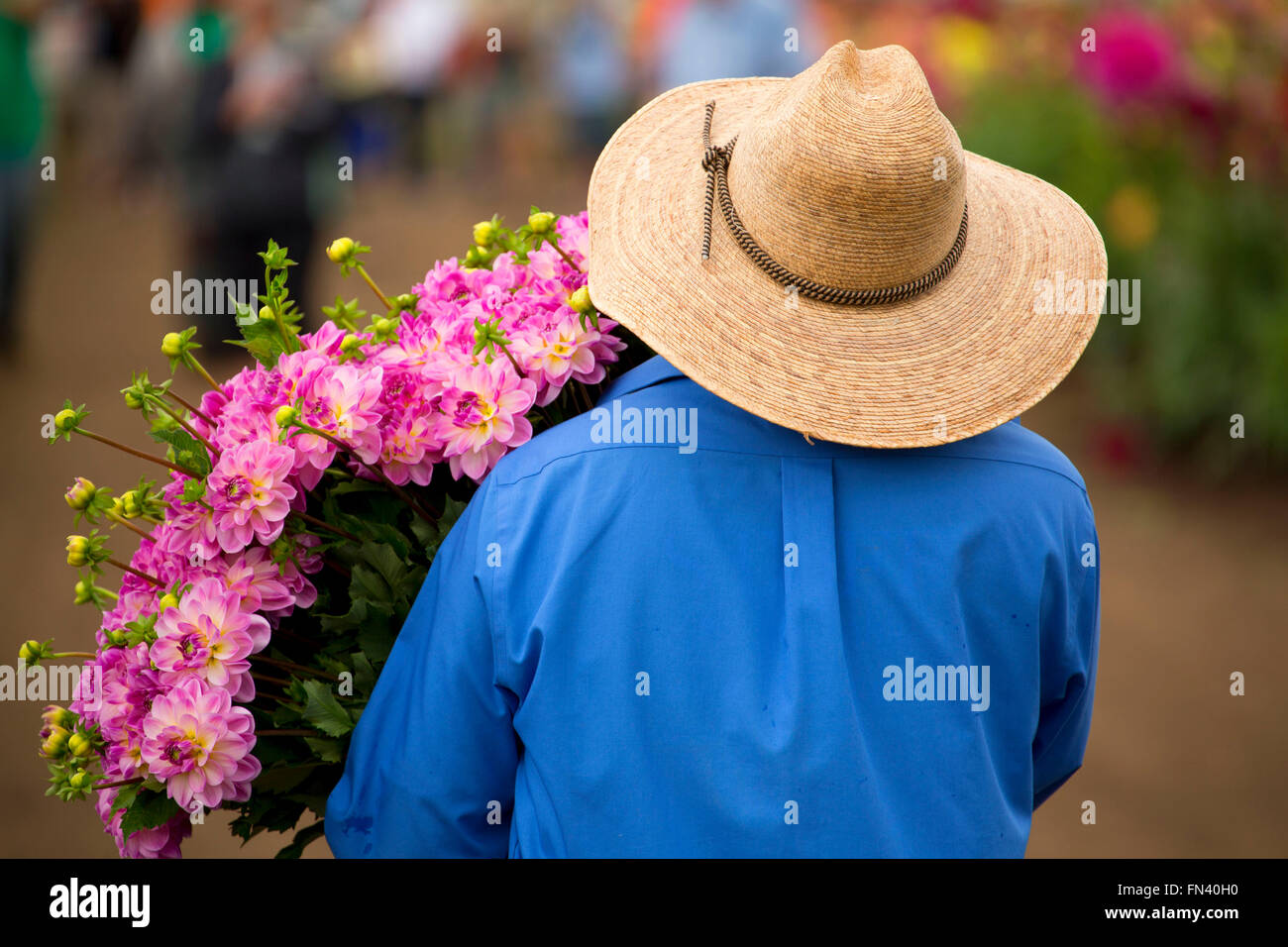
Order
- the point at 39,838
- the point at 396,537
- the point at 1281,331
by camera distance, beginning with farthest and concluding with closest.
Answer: the point at 1281,331, the point at 39,838, the point at 396,537

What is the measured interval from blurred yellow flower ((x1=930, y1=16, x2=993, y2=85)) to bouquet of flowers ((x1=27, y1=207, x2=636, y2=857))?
304 inches

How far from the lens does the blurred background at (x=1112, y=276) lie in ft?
14.4

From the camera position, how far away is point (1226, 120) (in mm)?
5496

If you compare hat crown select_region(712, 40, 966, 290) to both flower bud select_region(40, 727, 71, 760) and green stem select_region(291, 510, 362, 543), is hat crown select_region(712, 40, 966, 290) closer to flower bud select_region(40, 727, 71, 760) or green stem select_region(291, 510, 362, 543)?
green stem select_region(291, 510, 362, 543)

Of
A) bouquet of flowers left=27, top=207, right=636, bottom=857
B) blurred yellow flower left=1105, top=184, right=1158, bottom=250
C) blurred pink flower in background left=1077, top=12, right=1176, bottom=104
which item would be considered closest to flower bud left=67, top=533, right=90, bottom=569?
bouquet of flowers left=27, top=207, right=636, bottom=857

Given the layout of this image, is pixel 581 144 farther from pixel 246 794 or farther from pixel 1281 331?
pixel 246 794

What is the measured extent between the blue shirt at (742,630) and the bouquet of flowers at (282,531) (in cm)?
17

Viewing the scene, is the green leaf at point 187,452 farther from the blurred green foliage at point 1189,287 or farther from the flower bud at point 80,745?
the blurred green foliage at point 1189,287

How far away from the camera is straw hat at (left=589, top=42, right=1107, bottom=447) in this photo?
1461mm

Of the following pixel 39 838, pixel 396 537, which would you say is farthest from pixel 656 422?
pixel 39 838

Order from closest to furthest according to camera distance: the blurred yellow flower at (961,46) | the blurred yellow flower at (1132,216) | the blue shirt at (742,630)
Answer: the blue shirt at (742,630)
the blurred yellow flower at (1132,216)
the blurred yellow flower at (961,46)

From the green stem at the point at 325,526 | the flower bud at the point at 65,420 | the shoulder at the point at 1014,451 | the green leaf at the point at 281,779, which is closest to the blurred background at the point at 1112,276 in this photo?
the green leaf at the point at 281,779

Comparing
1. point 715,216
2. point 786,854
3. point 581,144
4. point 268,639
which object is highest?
point 581,144

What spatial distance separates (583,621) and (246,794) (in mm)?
561
